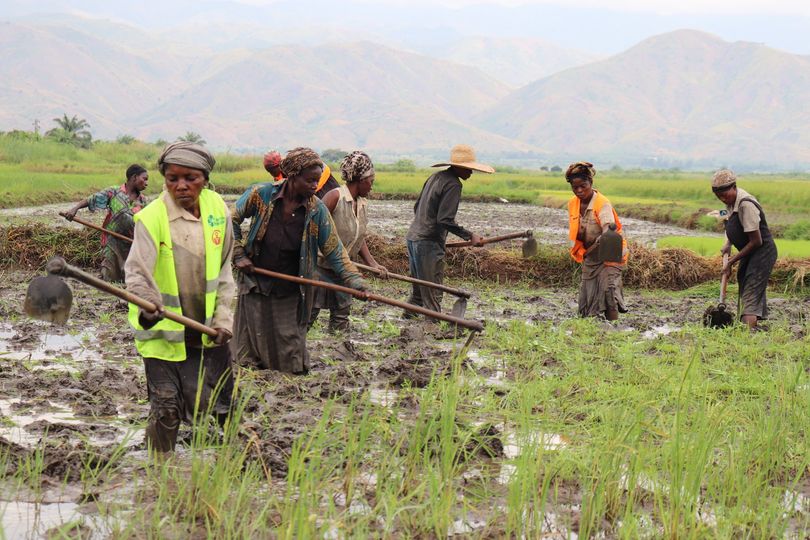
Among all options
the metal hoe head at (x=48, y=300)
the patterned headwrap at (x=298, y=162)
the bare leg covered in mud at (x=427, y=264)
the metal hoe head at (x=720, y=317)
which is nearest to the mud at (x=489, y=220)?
the bare leg covered in mud at (x=427, y=264)

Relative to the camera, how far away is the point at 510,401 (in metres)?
5.25

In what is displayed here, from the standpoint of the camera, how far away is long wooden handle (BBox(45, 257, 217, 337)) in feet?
10.8

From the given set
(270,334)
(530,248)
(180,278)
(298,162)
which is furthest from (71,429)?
(530,248)

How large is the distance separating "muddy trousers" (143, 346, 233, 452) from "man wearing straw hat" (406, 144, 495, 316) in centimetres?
363

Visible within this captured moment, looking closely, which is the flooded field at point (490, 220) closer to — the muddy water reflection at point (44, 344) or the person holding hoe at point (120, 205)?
the person holding hoe at point (120, 205)

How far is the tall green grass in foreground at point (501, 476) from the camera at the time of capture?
11.1ft

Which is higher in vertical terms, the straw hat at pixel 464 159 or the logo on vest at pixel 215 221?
the straw hat at pixel 464 159

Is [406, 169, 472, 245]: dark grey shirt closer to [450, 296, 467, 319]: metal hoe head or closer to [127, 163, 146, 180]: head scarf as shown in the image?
[450, 296, 467, 319]: metal hoe head

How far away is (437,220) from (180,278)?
3872 millimetres

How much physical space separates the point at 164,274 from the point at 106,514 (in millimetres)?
994

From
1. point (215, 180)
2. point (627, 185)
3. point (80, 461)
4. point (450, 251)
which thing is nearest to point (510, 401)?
point (80, 461)

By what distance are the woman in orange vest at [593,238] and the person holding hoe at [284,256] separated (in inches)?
115

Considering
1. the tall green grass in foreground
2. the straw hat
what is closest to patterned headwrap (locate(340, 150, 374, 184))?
the straw hat

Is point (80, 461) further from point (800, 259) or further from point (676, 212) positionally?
point (676, 212)
